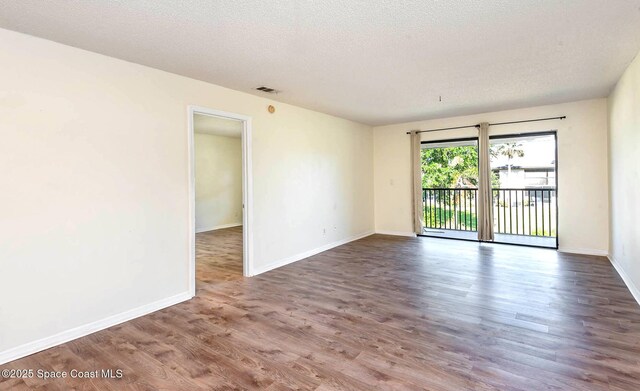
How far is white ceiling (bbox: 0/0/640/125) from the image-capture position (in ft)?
6.88

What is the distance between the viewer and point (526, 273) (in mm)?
4035

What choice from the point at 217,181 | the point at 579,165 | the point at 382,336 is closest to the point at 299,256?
the point at 382,336

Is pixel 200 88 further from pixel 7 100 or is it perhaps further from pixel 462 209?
pixel 462 209

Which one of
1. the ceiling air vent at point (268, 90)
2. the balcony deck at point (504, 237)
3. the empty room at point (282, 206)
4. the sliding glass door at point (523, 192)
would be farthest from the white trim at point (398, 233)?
the ceiling air vent at point (268, 90)

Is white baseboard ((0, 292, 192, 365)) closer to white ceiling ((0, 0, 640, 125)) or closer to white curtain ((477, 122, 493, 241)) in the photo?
white ceiling ((0, 0, 640, 125))

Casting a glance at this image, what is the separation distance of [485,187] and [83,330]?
5.76 m

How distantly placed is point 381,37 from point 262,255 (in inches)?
119

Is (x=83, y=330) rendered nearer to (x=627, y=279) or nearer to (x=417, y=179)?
(x=627, y=279)

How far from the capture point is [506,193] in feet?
20.8

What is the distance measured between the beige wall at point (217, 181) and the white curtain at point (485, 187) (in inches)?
236

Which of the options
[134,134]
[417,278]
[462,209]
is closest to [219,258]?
[134,134]

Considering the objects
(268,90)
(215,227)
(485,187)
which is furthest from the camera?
(215,227)

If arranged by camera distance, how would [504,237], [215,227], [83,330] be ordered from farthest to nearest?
[215,227] < [504,237] < [83,330]

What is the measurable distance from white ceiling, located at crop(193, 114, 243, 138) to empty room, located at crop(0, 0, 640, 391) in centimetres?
186
